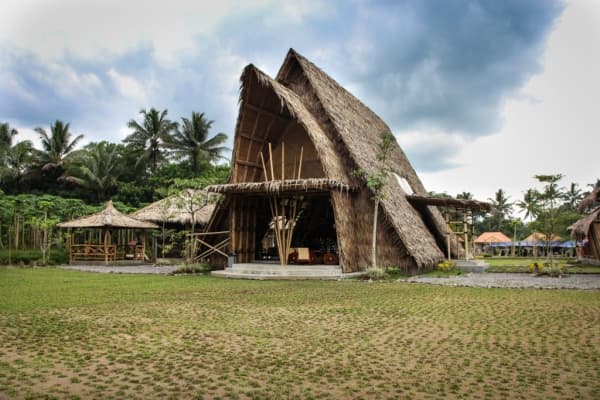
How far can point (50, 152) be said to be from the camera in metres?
31.9

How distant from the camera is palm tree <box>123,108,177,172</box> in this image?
3203 centimetres

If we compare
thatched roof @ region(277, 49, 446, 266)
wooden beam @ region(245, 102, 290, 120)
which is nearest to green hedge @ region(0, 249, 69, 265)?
wooden beam @ region(245, 102, 290, 120)

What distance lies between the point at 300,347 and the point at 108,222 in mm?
17381

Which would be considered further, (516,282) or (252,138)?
(252,138)

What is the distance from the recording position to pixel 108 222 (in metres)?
19.7

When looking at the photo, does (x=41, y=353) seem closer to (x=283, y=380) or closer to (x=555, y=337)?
(x=283, y=380)

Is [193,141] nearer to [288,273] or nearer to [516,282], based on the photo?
[288,273]

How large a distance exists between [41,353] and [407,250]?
10281 millimetres

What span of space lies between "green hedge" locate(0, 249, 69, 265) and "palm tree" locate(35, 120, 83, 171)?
42.4 feet

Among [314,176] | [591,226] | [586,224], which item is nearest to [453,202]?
[314,176]

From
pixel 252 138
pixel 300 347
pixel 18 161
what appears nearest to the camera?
pixel 300 347

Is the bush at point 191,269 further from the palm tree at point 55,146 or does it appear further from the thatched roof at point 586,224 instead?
the palm tree at point 55,146

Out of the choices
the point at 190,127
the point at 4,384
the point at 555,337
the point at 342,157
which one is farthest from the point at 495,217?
the point at 4,384

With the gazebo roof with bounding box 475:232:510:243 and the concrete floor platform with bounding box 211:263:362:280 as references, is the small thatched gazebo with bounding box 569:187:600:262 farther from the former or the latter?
the gazebo roof with bounding box 475:232:510:243
